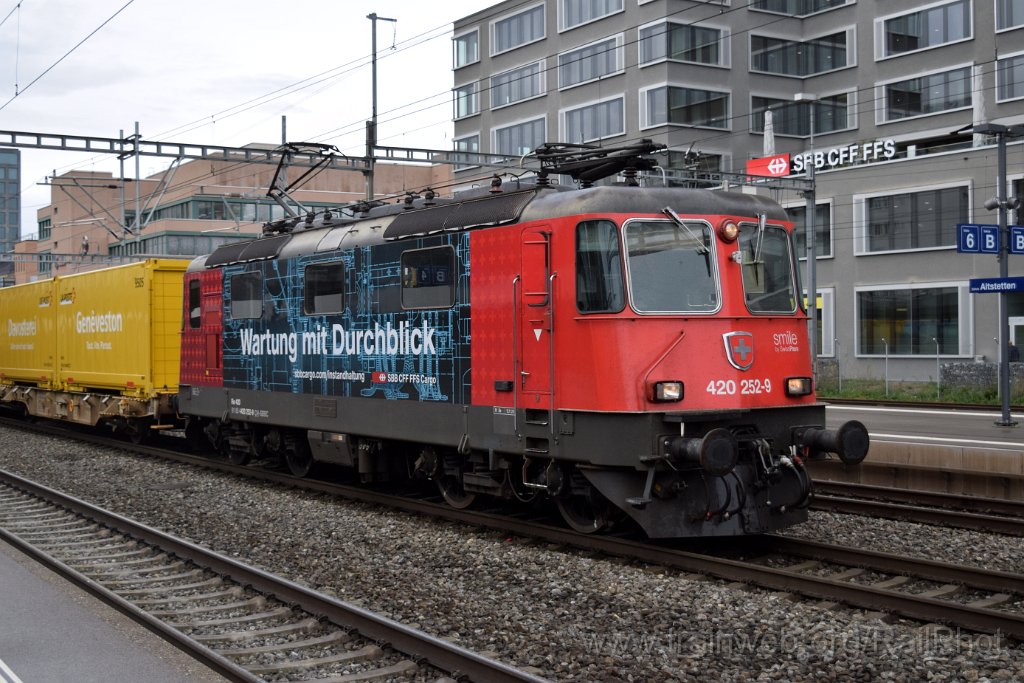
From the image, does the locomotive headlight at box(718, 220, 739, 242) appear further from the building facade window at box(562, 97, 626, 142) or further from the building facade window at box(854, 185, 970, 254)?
the building facade window at box(562, 97, 626, 142)

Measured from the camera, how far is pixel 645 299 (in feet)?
31.3

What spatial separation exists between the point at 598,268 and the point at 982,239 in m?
12.8

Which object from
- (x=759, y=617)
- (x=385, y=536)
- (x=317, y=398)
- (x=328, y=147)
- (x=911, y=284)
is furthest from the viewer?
(x=911, y=284)

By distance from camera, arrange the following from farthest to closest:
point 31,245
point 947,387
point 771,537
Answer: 1. point 31,245
2. point 947,387
3. point 771,537

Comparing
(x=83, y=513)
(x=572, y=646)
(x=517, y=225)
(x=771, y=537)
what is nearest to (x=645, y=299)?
(x=517, y=225)

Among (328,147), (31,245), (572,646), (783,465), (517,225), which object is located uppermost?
(31,245)

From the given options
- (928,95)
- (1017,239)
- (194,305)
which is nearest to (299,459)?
(194,305)

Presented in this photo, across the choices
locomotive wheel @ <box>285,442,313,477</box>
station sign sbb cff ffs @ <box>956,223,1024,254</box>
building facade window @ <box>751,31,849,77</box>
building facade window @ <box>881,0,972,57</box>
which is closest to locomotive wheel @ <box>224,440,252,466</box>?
locomotive wheel @ <box>285,442,313,477</box>

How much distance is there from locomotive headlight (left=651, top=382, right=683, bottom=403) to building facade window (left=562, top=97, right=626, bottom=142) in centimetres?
4096

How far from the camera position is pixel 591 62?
51719 mm

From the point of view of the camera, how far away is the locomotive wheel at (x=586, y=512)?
10.2 m

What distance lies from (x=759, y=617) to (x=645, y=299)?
3044mm

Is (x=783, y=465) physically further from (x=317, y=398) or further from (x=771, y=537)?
(x=317, y=398)

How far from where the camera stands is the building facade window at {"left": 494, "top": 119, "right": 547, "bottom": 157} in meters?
54.7
